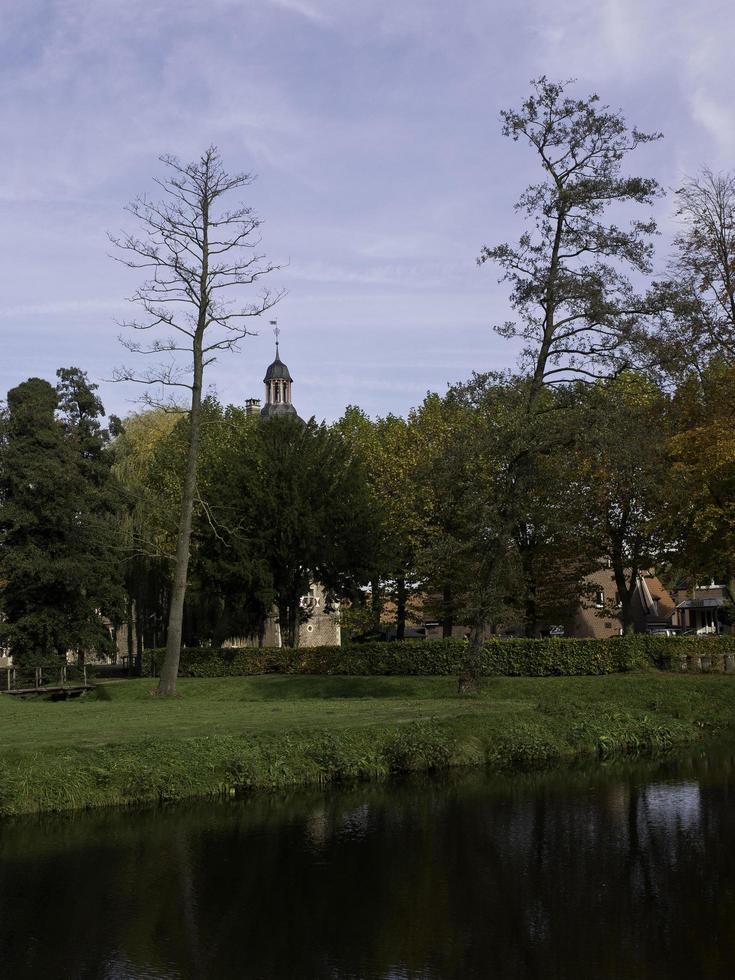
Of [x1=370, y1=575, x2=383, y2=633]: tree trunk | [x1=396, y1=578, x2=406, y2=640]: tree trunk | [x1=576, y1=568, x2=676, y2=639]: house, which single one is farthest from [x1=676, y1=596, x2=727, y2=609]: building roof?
[x1=370, y1=575, x2=383, y2=633]: tree trunk

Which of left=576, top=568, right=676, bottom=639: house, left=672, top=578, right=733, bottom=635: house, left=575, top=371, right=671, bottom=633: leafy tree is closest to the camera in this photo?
left=575, top=371, right=671, bottom=633: leafy tree

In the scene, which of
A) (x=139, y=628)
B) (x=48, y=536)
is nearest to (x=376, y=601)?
(x=139, y=628)

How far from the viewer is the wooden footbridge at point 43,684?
132 feet

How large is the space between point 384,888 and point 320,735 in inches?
370

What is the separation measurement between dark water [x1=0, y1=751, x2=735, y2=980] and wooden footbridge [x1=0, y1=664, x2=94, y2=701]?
2213 centimetres

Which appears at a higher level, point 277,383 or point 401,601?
Result: point 277,383

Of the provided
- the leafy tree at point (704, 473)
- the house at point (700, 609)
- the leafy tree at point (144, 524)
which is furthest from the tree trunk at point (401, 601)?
the house at point (700, 609)

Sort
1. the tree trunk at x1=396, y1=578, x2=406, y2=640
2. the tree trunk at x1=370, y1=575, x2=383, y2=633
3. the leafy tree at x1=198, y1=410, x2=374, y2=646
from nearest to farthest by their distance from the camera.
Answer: the leafy tree at x1=198, y1=410, x2=374, y2=646 → the tree trunk at x1=370, y1=575, x2=383, y2=633 → the tree trunk at x1=396, y1=578, x2=406, y2=640

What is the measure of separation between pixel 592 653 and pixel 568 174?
17.7m

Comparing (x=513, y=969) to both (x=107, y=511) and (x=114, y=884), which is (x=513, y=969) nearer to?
(x=114, y=884)

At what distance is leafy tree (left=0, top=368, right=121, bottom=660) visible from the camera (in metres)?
46.8

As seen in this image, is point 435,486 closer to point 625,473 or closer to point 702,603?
point 625,473

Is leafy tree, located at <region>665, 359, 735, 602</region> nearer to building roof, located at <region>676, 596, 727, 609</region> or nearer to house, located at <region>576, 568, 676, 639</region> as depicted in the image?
house, located at <region>576, 568, 676, 639</region>

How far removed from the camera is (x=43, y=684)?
155 ft
